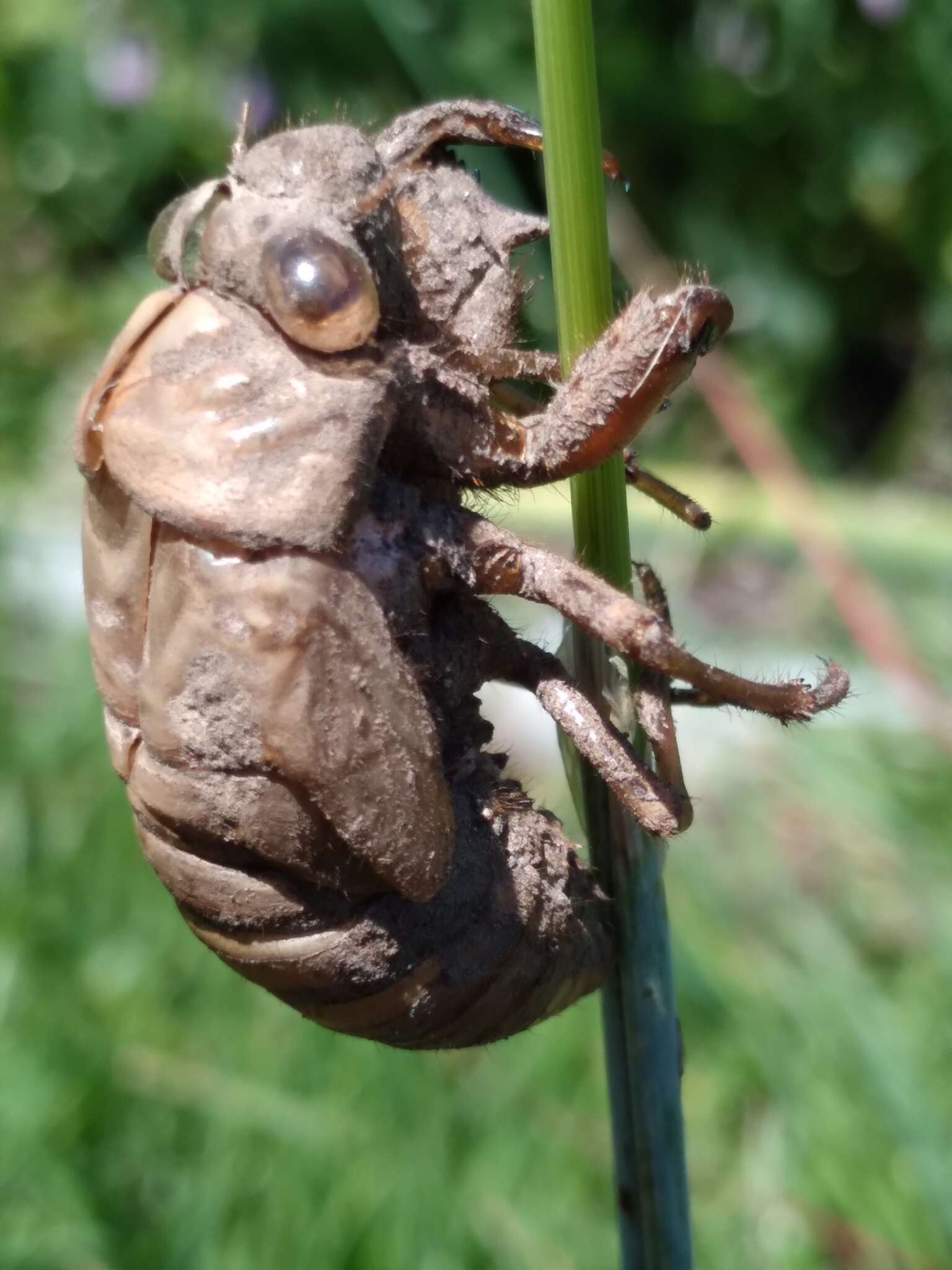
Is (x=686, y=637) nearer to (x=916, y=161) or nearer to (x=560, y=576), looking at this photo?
(x=916, y=161)

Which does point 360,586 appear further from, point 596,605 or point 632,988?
point 632,988

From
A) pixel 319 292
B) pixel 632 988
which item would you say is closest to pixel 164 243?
pixel 319 292

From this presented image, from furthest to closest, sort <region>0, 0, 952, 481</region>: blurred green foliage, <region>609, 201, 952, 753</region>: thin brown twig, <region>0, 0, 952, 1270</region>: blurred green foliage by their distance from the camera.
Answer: <region>0, 0, 952, 481</region>: blurred green foliage, <region>609, 201, 952, 753</region>: thin brown twig, <region>0, 0, 952, 1270</region>: blurred green foliage

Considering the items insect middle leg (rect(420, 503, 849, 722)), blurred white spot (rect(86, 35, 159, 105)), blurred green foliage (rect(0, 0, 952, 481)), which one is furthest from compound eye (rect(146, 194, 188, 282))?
blurred white spot (rect(86, 35, 159, 105))

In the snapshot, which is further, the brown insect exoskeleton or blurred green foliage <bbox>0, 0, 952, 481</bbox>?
blurred green foliage <bbox>0, 0, 952, 481</bbox>

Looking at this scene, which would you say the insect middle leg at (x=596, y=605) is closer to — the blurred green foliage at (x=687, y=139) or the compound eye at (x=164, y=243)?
the compound eye at (x=164, y=243)

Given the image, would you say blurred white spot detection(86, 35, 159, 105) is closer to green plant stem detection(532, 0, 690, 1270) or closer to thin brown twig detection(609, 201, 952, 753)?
thin brown twig detection(609, 201, 952, 753)

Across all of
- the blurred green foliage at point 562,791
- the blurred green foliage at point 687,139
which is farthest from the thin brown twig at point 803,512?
the blurred green foliage at point 687,139
